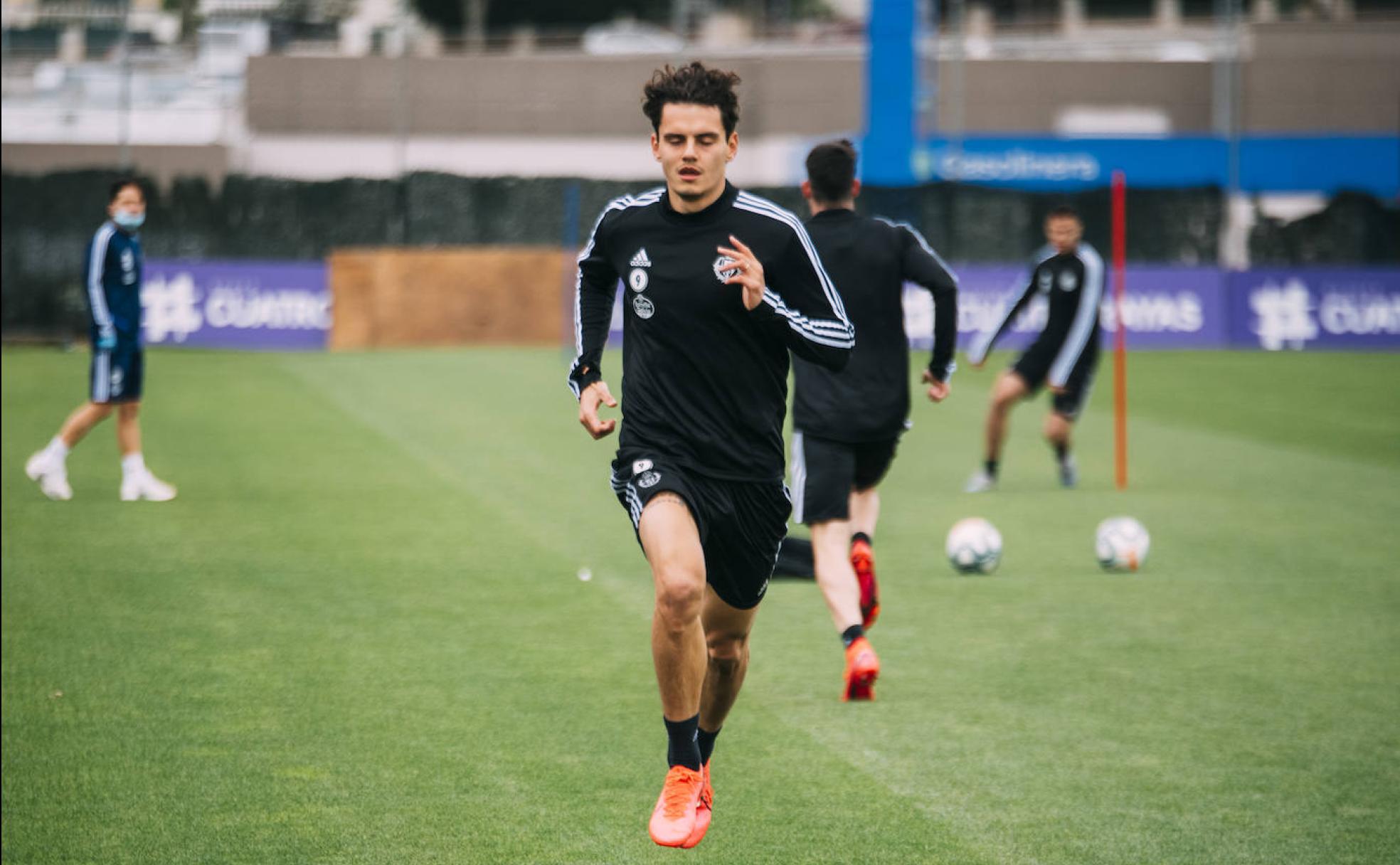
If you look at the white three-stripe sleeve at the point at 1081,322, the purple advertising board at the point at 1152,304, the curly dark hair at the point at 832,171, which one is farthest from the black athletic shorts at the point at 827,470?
the purple advertising board at the point at 1152,304

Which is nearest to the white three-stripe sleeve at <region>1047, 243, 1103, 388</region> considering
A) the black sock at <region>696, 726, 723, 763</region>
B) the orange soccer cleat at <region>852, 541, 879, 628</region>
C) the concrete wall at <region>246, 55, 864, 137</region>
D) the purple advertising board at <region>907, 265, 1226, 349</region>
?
the orange soccer cleat at <region>852, 541, 879, 628</region>

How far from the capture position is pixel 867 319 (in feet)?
27.5

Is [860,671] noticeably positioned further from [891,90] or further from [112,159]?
[112,159]

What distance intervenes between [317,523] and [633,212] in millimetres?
7342

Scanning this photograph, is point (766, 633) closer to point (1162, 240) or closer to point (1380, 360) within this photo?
point (1380, 360)

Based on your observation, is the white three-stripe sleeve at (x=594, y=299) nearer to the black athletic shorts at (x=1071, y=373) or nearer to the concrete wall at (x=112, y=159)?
the black athletic shorts at (x=1071, y=373)

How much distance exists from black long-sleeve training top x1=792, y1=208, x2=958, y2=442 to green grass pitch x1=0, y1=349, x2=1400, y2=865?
117 centimetres

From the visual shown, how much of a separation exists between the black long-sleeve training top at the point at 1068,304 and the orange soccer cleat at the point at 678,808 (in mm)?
9519

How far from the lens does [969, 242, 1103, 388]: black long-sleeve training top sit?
14547mm

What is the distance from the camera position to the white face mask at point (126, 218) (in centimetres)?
1313

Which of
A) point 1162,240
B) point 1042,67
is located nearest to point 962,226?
point 1162,240

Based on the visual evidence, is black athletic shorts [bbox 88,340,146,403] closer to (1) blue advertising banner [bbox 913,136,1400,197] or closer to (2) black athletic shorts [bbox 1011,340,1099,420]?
(2) black athletic shorts [bbox 1011,340,1099,420]

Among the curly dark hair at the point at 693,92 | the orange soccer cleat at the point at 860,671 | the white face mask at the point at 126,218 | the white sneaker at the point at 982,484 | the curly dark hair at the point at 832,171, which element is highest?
the curly dark hair at the point at 693,92

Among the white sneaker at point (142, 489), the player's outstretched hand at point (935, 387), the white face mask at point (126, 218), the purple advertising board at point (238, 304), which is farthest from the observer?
the purple advertising board at point (238, 304)
